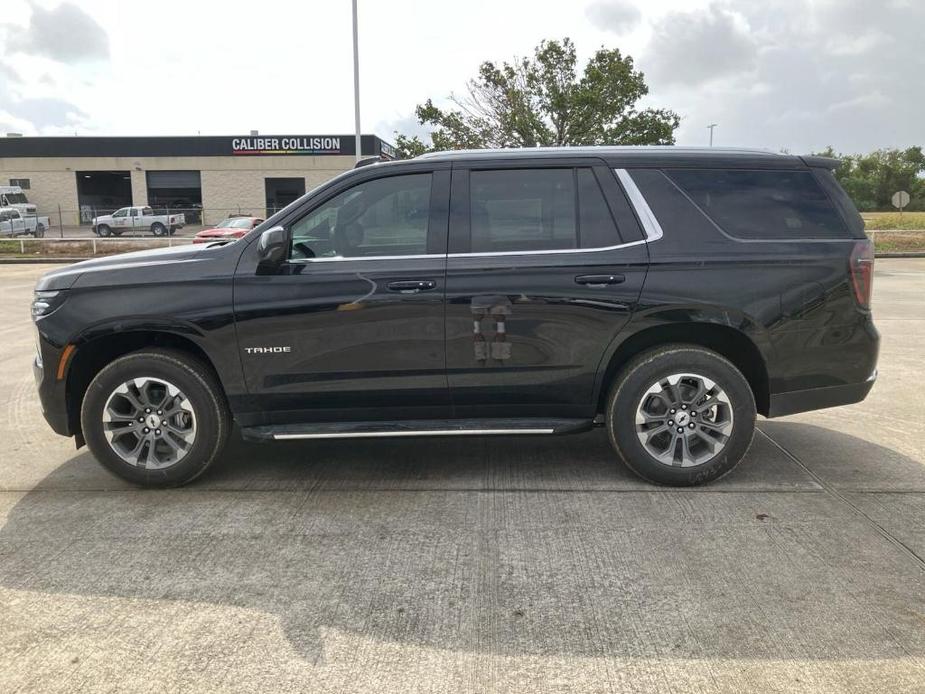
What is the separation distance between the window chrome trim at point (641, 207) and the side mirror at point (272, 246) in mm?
1951

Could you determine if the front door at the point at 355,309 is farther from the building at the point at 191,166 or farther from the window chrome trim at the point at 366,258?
the building at the point at 191,166

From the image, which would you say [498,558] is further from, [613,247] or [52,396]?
[52,396]

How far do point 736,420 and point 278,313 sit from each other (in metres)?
2.66

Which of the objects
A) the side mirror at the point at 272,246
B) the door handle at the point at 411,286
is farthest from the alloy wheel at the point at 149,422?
the door handle at the point at 411,286

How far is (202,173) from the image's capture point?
47.9 metres

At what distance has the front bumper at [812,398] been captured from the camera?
432 centimetres

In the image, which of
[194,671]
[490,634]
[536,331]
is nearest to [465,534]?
[490,634]

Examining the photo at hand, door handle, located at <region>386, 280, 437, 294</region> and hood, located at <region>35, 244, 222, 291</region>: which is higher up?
hood, located at <region>35, 244, 222, 291</region>

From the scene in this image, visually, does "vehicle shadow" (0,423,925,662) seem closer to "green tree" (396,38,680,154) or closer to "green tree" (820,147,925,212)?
"green tree" (396,38,680,154)

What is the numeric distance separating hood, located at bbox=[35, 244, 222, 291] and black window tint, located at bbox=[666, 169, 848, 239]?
285 cm

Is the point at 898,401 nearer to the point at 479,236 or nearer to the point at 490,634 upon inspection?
the point at 479,236

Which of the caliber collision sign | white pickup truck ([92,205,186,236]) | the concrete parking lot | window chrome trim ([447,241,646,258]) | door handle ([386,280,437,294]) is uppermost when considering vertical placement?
the caliber collision sign

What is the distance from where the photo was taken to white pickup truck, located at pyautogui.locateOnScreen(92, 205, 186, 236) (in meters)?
39.0

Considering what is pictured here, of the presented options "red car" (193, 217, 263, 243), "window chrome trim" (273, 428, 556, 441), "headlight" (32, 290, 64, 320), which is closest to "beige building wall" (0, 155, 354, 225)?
"red car" (193, 217, 263, 243)
